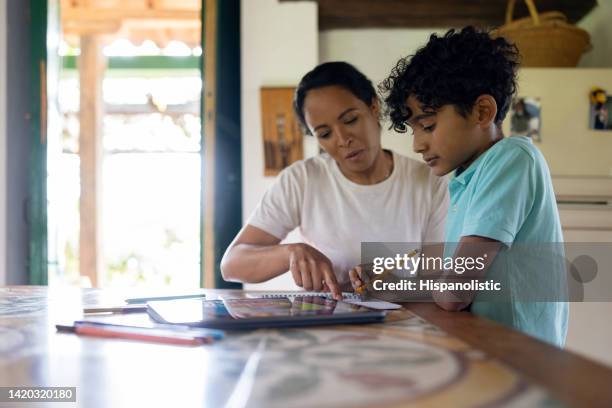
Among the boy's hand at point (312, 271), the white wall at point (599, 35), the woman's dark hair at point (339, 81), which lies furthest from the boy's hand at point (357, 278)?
the white wall at point (599, 35)

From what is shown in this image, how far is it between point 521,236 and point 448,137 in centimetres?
24

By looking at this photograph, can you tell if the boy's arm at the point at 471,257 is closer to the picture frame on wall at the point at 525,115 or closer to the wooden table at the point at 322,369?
the wooden table at the point at 322,369

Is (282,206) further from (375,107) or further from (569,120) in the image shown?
(569,120)

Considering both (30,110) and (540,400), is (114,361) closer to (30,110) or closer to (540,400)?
(540,400)

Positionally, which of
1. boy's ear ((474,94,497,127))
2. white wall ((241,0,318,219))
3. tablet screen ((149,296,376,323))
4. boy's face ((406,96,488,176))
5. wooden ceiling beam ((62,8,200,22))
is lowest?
tablet screen ((149,296,376,323))

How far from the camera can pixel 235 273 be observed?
1580 mm

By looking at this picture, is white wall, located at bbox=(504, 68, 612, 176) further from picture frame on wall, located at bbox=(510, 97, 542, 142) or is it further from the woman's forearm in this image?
the woman's forearm

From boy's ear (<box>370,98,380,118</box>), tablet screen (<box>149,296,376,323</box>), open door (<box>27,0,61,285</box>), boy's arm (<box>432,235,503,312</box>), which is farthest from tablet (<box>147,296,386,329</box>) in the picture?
open door (<box>27,0,61,285</box>)

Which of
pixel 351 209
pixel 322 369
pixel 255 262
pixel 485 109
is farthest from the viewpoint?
pixel 351 209

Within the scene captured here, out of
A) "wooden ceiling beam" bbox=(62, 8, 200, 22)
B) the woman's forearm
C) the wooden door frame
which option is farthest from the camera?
"wooden ceiling beam" bbox=(62, 8, 200, 22)

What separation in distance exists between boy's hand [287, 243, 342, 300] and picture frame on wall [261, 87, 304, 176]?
1.57m

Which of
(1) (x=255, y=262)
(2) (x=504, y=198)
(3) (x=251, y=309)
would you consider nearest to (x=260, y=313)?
(3) (x=251, y=309)

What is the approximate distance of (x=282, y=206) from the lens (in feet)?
5.48

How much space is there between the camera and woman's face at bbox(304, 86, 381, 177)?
1.57 meters
